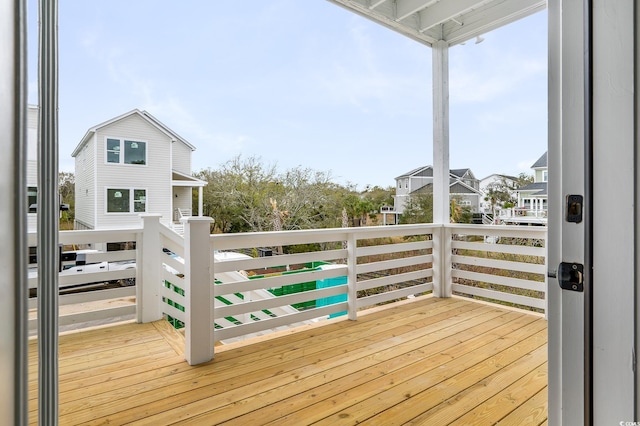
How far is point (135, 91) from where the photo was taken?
2414 millimetres

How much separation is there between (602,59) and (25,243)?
102 cm

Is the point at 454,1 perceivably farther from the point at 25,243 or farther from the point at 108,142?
the point at 25,243

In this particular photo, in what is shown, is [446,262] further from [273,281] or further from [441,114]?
[273,281]

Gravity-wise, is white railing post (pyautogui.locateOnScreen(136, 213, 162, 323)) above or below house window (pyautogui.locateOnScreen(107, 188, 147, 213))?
below

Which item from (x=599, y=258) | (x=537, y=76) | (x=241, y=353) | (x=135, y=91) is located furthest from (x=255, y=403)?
(x=537, y=76)

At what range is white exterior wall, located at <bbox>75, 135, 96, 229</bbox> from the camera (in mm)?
2172

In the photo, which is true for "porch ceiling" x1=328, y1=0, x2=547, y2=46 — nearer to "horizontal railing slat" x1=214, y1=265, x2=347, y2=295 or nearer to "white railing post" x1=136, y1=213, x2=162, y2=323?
"horizontal railing slat" x1=214, y1=265, x2=347, y2=295

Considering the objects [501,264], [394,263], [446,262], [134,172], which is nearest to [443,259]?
[446,262]

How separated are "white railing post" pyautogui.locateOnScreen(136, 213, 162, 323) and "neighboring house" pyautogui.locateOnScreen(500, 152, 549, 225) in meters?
3.11

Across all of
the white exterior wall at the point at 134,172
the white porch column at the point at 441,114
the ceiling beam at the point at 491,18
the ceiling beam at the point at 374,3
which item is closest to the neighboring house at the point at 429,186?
the white porch column at the point at 441,114

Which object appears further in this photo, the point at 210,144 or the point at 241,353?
the point at 210,144

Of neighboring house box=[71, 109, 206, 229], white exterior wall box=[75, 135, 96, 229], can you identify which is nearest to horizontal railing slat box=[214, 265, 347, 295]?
neighboring house box=[71, 109, 206, 229]

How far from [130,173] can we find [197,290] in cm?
101

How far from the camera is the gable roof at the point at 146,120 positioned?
2271 mm
